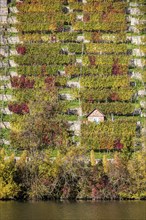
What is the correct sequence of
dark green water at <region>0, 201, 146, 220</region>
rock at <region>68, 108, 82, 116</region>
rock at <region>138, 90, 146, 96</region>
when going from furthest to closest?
rock at <region>138, 90, 146, 96</region> → rock at <region>68, 108, 82, 116</region> → dark green water at <region>0, 201, 146, 220</region>

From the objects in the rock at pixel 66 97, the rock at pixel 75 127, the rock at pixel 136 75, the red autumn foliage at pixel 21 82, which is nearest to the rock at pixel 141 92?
the rock at pixel 136 75

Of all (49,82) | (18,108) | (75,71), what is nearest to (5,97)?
(18,108)

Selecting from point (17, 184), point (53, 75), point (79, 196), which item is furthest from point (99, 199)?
point (53, 75)

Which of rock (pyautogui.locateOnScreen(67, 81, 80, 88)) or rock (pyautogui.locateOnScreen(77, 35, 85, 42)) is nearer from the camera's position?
rock (pyautogui.locateOnScreen(67, 81, 80, 88))

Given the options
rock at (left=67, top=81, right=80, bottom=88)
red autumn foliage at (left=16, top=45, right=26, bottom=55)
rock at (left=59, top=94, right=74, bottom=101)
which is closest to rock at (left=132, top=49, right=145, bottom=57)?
rock at (left=67, top=81, right=80, bottom=88)

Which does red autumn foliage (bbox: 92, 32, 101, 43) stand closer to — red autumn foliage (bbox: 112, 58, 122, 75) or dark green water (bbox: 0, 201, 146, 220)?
red autumn foliage (bbox: 112, 58, 122, 75)

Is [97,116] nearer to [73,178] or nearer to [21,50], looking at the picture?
[73,178]

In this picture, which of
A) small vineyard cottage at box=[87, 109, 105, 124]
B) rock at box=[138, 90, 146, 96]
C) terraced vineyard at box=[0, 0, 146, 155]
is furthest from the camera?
rock at box=[138, 90, 146, 96]
